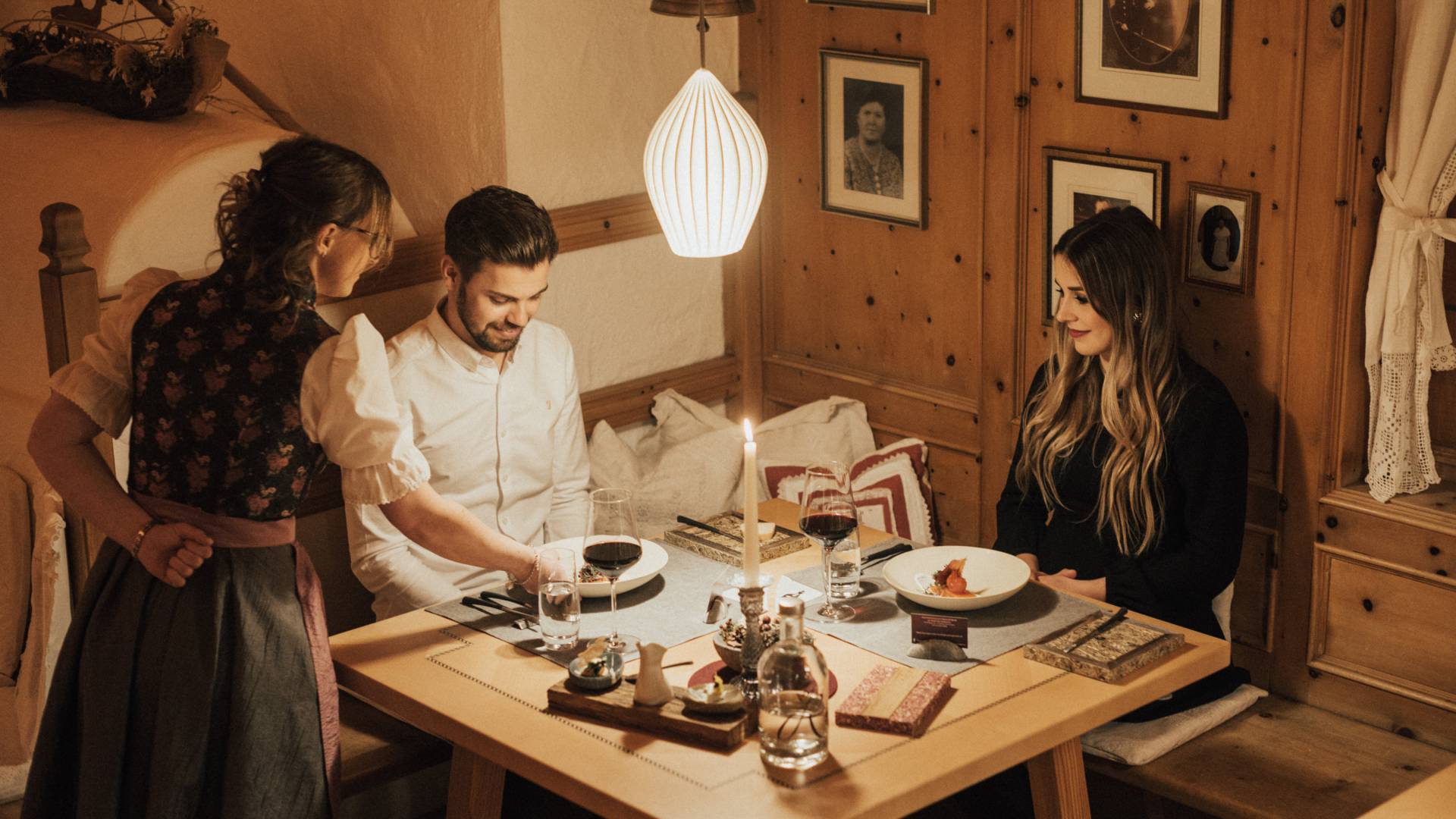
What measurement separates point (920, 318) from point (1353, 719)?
148cm

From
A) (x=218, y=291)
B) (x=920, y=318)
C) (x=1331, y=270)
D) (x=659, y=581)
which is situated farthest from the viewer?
(x=920, y=318)

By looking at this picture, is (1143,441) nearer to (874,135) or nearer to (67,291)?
(874,135)

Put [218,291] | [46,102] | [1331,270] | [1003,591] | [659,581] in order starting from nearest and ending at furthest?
1. [218,291]
2. [1003,591]
3. [659,581]
4. [1331,270]
5. [46,102]

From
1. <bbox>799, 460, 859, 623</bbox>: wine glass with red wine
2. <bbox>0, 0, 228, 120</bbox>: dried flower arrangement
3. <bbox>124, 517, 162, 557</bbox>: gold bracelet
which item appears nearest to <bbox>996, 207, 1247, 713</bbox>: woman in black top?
<bbox>799, 460, 859, 623</bbox>: wine glass with red wine

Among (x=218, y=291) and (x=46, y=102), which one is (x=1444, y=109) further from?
(x=46, y=102)

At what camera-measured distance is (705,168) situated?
302cm

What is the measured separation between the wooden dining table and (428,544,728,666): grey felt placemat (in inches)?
1.1

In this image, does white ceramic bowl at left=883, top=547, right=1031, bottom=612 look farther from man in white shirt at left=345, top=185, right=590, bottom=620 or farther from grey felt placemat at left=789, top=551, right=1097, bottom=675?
man in white shirt at left=345, top=185, right=590, bottom=620

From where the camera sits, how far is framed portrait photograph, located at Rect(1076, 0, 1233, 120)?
3223mm

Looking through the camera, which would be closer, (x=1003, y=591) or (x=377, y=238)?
(x=377, y=238)

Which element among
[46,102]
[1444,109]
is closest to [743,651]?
[1444,109]

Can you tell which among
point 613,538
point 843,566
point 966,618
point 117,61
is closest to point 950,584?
point 966,618

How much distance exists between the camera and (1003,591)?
2.67 metres

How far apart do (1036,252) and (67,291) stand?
2.20 m
